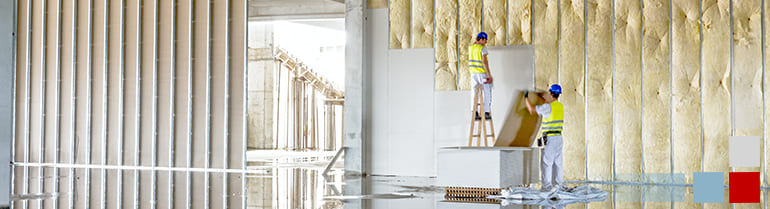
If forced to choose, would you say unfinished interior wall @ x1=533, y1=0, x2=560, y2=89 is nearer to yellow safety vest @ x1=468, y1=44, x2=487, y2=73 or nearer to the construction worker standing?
yellow safety vest @ x1=468, y1=44, x2=487, y2=73

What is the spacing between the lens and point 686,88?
11492 millimetres

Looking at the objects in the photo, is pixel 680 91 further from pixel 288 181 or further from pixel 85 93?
pixel 85 93

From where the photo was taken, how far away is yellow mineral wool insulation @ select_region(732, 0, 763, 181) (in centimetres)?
1109

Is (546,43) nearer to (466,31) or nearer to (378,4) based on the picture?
(466,31)

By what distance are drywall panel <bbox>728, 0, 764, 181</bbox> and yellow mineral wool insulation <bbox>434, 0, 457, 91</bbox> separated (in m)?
4.32

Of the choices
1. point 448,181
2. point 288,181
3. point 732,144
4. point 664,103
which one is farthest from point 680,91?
point 288,181

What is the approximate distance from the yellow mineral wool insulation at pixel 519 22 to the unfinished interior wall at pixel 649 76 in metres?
0.02

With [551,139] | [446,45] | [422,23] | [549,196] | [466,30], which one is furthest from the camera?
[422,23]

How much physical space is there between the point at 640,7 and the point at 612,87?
1.27 metres

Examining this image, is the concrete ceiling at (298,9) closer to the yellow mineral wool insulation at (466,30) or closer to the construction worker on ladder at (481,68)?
the yellow mineral wool insulation at (466,30)

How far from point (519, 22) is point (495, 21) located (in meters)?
0.41

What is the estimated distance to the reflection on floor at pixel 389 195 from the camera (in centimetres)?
855

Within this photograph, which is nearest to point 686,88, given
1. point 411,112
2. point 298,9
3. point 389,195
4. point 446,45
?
point 446,45

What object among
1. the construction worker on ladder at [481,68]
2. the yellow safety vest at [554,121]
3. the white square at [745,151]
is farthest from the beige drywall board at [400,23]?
the white square at [745,151]
